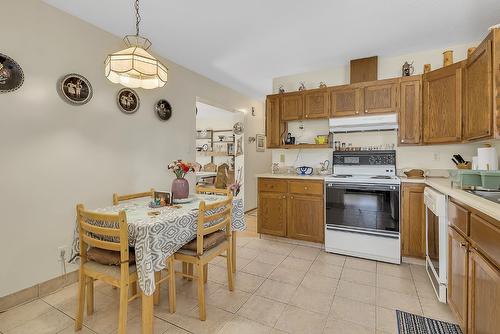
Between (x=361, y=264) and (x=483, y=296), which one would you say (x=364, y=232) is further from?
(x=483, y=296)

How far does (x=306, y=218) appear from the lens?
125 inches

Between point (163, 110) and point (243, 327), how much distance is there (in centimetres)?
264

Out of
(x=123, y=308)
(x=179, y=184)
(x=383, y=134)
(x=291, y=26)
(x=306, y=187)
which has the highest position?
(x=291, y=26)

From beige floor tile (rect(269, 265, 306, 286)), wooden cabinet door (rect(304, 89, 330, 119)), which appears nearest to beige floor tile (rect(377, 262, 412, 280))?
beige floor tile (rect(269, 265, 306, 286))

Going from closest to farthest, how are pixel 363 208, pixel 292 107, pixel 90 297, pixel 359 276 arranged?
pixel 90 297 → pixel 359 276 → pixel 363 208 → pixel 292 107

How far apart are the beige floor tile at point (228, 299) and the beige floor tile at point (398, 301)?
44.0 inches

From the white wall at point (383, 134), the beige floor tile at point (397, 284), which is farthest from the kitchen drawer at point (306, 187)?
the beige floor tile at point (397, 284)

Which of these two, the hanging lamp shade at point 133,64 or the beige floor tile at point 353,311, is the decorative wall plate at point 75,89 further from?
the beige floor tile at point 353,311

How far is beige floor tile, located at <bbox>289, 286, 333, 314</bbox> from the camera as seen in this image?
1.91m

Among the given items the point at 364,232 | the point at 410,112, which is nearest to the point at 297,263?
the point at 364,232

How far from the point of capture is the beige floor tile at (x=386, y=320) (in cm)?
167

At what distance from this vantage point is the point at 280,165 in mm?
3980

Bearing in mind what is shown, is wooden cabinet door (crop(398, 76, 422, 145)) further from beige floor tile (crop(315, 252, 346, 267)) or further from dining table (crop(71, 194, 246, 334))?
dining table (crop(71, 194, 246, 334))

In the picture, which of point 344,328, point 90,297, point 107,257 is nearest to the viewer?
point 107,257
